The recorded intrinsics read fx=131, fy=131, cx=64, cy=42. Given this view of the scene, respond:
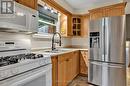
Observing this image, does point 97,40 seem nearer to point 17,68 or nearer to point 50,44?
point 50,44

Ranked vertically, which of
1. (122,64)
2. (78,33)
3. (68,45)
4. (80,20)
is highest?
(80,20)

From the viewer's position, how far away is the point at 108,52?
3.05 m

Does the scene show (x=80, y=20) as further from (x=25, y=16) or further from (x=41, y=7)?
(x=25, y=16)

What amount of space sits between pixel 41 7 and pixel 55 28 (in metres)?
1.01

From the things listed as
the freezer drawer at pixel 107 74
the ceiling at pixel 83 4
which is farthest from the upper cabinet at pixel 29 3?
the freezer drawer at pixel 107 74

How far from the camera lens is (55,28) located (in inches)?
162

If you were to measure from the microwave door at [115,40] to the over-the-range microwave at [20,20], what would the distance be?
1762 mm

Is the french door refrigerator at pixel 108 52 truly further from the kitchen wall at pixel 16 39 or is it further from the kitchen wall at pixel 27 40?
the kitchen wall at pixel 16 39

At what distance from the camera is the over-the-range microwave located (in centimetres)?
164

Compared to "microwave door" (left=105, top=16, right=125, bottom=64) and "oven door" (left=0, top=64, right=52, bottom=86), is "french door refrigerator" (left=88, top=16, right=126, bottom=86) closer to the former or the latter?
"microwave door" (left=105, top=16, right=125, bottom=64)

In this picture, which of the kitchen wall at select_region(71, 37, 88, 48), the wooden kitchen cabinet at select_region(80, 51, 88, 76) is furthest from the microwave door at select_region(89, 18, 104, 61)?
the kitchen wall at select_region(71, 37, 88, 48)

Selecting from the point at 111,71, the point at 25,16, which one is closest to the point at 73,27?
the point at 111,71

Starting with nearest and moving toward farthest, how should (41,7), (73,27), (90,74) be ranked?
(41,7)
(90,74)
(73,27)

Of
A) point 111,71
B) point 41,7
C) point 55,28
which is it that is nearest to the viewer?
point 111,71
